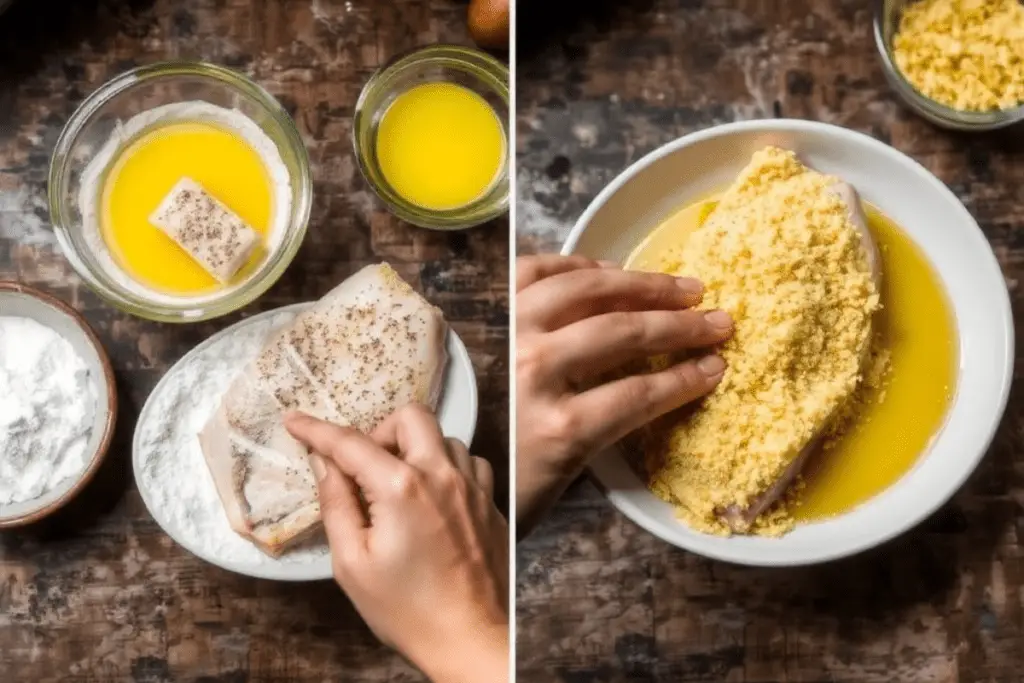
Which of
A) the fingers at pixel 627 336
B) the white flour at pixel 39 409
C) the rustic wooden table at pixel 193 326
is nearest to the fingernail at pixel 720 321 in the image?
the fingers at pixel 627 336

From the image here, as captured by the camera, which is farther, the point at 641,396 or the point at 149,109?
the point at 149,109

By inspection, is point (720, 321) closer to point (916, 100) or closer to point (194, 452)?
point (916, 100)

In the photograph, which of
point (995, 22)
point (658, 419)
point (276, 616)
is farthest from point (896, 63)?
point (276, 616)

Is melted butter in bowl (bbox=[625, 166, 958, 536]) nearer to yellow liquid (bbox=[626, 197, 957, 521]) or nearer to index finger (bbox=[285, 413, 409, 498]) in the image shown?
yellow liquid (bbox=[626, 197, 957, 521])

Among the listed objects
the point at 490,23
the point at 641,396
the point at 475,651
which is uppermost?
the point at 490,23

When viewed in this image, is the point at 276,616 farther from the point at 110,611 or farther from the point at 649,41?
the point at 649,41

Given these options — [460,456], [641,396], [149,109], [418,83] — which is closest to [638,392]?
[641,396]
